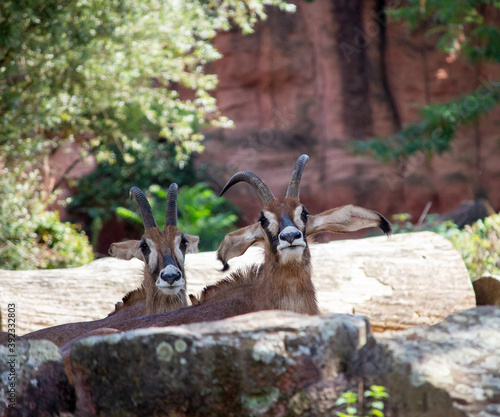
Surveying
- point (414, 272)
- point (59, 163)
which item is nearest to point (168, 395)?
point (414, 272)

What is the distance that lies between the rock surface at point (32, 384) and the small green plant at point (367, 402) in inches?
56.0

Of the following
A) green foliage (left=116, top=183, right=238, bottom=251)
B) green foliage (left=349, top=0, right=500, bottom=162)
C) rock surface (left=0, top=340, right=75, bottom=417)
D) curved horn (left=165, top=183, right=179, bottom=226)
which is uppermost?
green foliage (left=349, top=0, right=500, bottom=162)

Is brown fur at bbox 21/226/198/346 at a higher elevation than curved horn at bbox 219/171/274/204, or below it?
below

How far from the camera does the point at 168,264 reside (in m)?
6.75

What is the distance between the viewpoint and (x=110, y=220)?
19.5 meters

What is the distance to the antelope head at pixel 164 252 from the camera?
651 cm

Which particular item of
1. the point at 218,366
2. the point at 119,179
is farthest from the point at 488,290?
the point at 119,179

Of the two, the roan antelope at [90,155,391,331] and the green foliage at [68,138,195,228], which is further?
the green foliage at [68,138,195,228]

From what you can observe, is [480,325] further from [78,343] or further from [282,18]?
[282,18]

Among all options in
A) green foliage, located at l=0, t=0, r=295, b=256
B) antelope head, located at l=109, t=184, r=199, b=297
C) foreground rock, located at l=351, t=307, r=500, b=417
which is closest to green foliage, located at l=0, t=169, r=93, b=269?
green foliage, located at l=0, t=0, r=295, b=256

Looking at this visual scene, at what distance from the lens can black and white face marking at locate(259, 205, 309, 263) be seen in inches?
219

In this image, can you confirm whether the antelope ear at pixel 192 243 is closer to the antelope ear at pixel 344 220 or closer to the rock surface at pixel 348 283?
the rock surface at pixel 348 283

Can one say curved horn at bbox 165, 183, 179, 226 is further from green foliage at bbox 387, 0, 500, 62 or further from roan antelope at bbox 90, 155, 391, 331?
green foliage at bbox 387, 0, 500, 62

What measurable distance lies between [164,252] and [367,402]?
4.18 m
